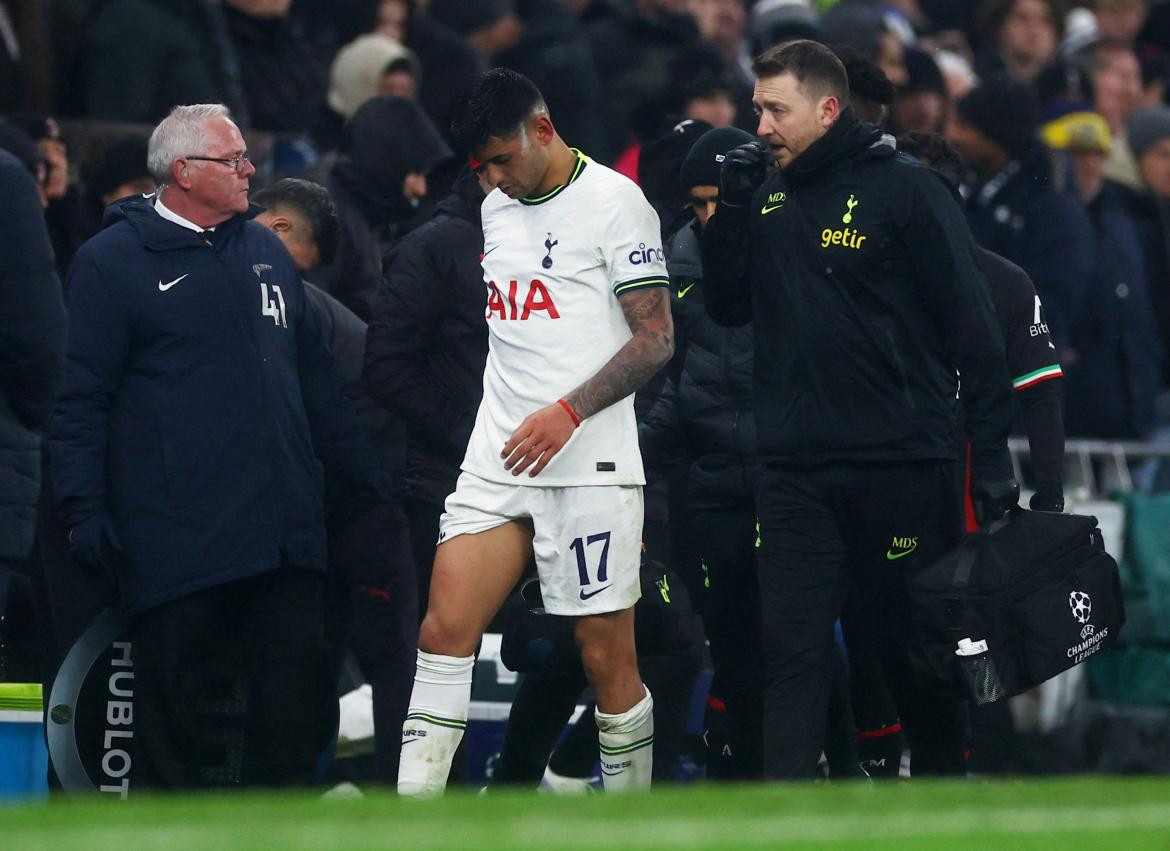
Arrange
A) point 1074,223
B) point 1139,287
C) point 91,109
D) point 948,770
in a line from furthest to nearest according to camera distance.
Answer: point 1139,287 < point 1074,223 < point 91,109 < point 948,770

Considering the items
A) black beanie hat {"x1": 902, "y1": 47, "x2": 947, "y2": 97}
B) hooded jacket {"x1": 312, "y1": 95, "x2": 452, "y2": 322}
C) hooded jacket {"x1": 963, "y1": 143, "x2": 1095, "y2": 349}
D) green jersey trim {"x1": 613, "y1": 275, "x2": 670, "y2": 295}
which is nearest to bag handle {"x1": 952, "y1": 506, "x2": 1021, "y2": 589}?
green jersey trim {"x1": 613, "y1": 275, "x2": 670, "y2": 295}

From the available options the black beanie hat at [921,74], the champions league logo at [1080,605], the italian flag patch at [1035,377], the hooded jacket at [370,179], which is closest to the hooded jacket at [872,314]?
the champions league logo at [1080,605]

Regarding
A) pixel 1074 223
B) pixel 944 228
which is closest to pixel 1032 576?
pixel 944 228

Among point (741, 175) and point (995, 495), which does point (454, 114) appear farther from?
point (995, 495)

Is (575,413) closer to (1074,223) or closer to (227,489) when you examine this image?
(227,489)

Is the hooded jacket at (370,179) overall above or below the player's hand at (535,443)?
above

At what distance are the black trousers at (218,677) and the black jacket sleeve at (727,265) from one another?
1491 mm

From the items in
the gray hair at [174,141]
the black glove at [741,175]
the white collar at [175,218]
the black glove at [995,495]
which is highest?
the gray hair at [174,141]

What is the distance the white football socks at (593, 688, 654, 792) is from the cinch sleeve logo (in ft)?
4.37

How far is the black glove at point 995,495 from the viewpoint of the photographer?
7148 mm

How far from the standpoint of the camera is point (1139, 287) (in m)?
12.6

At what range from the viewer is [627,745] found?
7.38 metres

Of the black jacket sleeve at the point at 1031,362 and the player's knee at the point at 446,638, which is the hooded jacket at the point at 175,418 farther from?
the black jacket sleeve at the point at 1031,362

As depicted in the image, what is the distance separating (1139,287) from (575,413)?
6.28m
